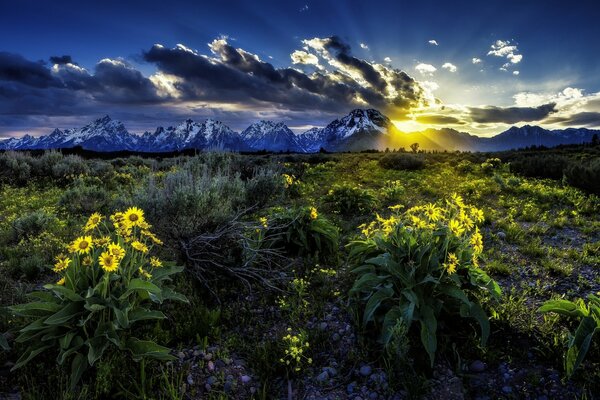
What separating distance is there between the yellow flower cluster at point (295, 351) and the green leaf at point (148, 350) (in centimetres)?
105

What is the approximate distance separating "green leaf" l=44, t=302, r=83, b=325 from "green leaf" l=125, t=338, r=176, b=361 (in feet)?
1.76

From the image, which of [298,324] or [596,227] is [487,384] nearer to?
[298,324]

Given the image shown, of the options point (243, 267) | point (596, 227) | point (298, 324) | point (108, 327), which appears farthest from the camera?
point (596, 227)

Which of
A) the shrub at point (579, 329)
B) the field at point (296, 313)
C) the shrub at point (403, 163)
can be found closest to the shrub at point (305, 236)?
the field at point (296, 313)

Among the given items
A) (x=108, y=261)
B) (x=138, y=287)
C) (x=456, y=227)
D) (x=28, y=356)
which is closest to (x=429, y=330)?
(x=456, y=227)

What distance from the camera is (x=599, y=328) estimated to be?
10.0 feet

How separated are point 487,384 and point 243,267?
322 cm

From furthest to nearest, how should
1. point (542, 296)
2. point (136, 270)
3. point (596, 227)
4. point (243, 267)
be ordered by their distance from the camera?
point (596, 227) < point (243, 267) < point (542, 296) < point (136, 270)

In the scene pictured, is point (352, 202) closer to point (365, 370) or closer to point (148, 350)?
point (365, 370)

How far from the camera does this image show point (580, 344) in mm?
3092

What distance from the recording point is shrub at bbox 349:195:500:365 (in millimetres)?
3447

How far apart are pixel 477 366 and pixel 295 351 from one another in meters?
1.75

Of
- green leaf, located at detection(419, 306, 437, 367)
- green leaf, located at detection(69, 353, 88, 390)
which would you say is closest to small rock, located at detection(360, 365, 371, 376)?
green leaf, located at detection(419, 306, 437, 367)

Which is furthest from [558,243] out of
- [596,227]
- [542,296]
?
[542,296]
